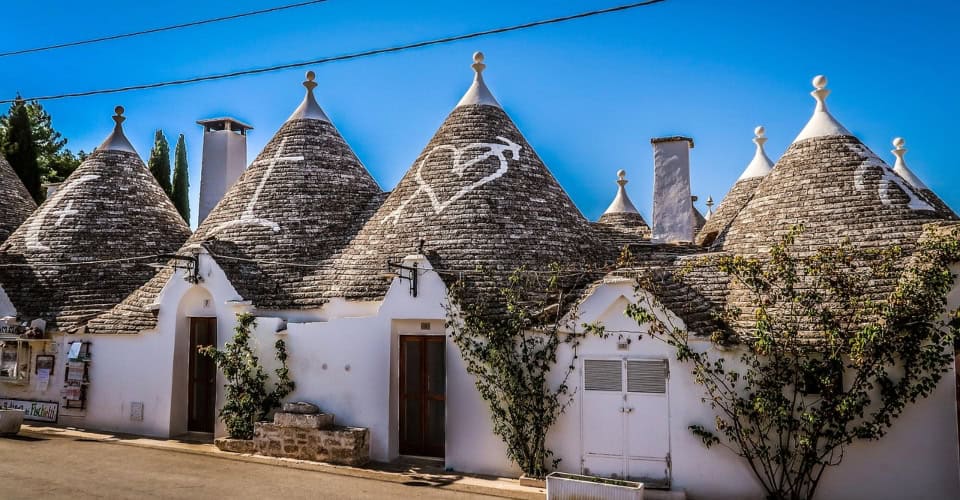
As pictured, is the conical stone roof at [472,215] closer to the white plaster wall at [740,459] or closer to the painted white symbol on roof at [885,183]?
the white plaster wall at [740,459]

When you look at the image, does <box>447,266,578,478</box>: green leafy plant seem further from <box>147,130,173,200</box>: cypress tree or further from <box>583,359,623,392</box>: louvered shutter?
<box>147,130,173,200</box>: cypress tree

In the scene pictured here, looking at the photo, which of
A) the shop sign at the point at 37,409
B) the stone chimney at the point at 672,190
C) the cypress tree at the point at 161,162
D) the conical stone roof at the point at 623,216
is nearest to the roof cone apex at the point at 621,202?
the conical stone roof at the point at 623,216

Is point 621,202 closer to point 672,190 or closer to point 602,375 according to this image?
point 672,190

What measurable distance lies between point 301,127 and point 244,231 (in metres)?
3.27

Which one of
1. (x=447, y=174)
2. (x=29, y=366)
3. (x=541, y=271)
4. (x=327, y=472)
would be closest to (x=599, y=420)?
(x=541, y=271)

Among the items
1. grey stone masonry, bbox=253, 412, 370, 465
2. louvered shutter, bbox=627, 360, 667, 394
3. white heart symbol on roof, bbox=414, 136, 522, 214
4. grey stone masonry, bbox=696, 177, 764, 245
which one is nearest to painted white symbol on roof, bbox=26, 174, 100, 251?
grey stone masonry, bbox=253, 412, 370, 465

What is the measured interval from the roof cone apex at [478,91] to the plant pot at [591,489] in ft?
27.6

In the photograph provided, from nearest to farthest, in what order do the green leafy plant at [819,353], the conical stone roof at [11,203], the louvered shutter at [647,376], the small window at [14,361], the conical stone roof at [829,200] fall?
the green leafy plant at [819,353]
the louvered shutter at [647,376]
the conical stone roof at [829,200]
the small window at [14,361]
the conical stone roof at [11,203]

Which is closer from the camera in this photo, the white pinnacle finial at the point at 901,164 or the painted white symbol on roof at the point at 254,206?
the painted white symbol on roof at the point at 254,206

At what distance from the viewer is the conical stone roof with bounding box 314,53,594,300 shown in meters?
11.8

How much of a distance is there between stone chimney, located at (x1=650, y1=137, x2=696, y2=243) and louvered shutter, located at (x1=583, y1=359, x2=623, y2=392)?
4.79 metres

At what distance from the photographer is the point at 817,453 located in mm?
8938

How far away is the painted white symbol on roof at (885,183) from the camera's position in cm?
1060

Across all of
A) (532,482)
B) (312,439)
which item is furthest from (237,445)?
(532,482)
